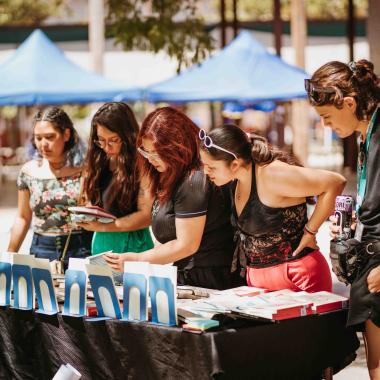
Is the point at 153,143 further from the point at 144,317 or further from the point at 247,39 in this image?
the point at 247,39

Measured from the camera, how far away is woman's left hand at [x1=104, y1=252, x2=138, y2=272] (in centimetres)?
420

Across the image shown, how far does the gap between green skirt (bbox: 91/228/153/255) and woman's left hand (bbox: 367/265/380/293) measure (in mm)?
1496

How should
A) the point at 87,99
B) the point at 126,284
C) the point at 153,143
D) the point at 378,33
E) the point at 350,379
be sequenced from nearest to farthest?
the point at 126,284 → the point at 153,143 → the point at 350,379 → the point at 378,33 → the point at 87,99

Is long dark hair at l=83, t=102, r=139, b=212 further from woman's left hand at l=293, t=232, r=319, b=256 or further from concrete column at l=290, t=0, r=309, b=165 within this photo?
concrete column at l=290, t=0, r=309, b=165

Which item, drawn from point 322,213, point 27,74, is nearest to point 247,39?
point 27,74

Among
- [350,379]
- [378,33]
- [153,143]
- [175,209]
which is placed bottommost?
[350,379]

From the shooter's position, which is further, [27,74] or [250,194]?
[27,74]

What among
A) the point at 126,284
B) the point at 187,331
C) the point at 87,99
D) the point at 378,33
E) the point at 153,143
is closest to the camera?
the point at 187,331

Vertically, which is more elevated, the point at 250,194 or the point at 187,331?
the point at 250,194

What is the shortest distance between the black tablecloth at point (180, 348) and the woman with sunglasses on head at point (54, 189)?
2.84 feet

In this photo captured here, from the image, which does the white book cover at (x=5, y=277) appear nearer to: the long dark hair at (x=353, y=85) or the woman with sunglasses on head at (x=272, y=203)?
the woman with sunglasses on head at (x=272, y=203)

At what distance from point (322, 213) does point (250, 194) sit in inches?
11.8

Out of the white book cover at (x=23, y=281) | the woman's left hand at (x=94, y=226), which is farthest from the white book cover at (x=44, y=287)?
the woman's left hand at (x=94, y=226)

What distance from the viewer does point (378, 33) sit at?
7086 mm
